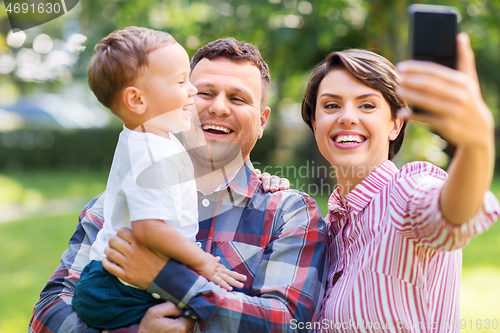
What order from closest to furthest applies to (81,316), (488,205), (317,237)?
(488,205) → (81,316) → (317,237)

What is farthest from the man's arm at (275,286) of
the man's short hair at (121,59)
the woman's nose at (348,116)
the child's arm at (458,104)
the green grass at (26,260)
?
the green grass at (26,260)

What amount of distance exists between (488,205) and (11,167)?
18042mm

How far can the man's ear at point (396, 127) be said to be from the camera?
2.10 meters

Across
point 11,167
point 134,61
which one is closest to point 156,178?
point 134,61

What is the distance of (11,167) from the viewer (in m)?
16.5

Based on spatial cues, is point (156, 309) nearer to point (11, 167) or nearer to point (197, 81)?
point (197, 81)

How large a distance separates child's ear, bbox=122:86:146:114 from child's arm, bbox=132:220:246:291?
1.47 ft

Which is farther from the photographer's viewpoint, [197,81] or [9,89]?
[9,89]

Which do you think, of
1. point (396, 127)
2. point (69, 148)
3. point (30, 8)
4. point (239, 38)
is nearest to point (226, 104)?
point (396, 127)

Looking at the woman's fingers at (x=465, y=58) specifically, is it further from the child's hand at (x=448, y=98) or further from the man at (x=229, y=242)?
the man at (x=229, y=242)

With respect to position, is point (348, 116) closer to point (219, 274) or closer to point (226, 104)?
point (226, 104)

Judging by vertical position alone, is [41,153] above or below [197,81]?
below

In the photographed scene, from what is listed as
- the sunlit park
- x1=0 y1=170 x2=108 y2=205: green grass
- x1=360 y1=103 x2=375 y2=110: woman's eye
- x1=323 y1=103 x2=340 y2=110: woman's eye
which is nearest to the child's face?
x1=323 y1=103 x2=340 y2=110: woman's eye

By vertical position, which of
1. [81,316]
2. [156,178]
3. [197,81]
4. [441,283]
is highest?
[197,81]
